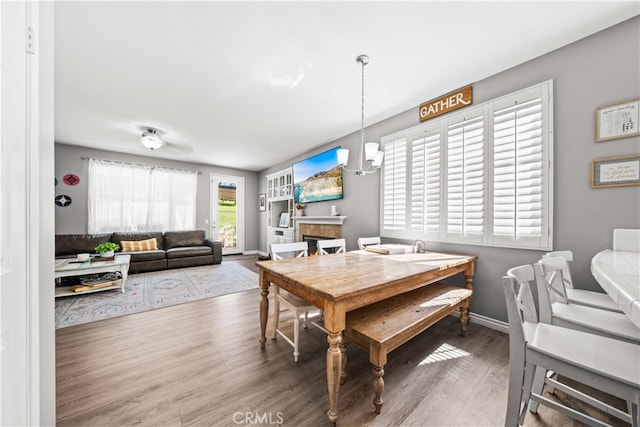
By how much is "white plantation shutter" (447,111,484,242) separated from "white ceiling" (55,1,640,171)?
54 cm

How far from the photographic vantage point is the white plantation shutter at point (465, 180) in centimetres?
240

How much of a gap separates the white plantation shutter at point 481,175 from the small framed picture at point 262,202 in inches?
178

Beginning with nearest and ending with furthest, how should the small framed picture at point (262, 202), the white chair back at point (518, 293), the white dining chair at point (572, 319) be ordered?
1. the white chair back at point (518, 293)
2. the white dining chair at point (572, 319)
3. the small framed picture at point (262, 202)

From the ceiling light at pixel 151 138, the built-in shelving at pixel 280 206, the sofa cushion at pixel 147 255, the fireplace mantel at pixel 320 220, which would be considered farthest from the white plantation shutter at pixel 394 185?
the sofa cushion at pixel 147 255

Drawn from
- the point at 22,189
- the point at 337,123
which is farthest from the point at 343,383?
the point at 337,123

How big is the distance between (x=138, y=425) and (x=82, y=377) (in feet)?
2.54

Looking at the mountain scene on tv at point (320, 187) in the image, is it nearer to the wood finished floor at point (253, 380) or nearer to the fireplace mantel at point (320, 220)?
the fireplace mantel at point (320, 220)

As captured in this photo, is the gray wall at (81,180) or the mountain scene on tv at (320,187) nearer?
the mountain scene on tv at (320,187)

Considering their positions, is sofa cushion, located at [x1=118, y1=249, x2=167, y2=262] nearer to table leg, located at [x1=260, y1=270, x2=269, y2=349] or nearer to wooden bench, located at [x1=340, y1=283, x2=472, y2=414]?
table leg, located at [x1=260, y1=270, x2=269, y2=349]

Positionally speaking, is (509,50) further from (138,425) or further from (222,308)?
(222,308)

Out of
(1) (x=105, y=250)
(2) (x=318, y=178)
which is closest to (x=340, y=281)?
(2) (x=318, y=178)

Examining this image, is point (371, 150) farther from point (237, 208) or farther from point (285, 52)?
point (237, 208)

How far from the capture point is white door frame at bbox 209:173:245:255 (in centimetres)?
652

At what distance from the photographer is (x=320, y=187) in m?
4.58
